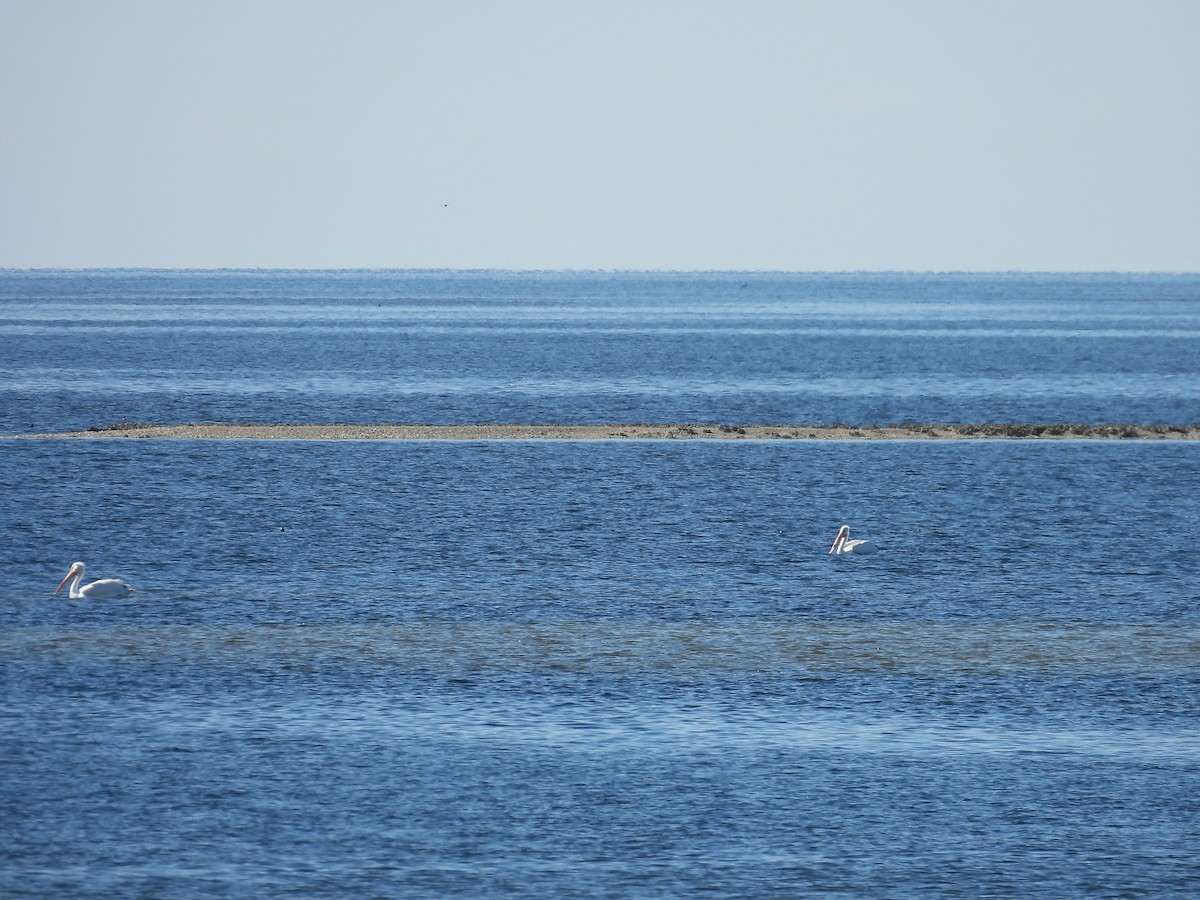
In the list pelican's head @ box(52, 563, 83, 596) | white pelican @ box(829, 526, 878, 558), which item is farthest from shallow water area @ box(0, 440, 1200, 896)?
pelican's head @ box(52, 563, 83, 596)

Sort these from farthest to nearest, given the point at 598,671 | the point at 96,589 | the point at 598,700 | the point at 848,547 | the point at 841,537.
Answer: the point at 841,537, the point at 848,547, the point at 96,589, the point at 598,671, the point at 598,700

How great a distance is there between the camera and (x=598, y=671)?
74.6 feet

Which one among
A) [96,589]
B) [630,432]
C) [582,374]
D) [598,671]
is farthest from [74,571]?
[582,374]

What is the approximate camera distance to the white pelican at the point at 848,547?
108 ft

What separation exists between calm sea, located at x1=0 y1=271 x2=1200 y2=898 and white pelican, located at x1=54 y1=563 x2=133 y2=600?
0.36m

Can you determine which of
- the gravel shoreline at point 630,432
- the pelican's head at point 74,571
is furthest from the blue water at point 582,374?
the pelican's head at point 74,571

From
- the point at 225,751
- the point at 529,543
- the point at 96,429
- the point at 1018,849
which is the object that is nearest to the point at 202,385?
the point at 96,429

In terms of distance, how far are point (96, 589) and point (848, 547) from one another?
1394 centimetres

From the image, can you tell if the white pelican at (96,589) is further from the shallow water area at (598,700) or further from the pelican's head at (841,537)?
the pelican's head at (841,537)

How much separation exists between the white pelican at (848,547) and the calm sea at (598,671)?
372 mm

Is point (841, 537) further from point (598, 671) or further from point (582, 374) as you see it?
point (582, 374)

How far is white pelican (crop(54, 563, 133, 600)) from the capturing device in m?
27.2

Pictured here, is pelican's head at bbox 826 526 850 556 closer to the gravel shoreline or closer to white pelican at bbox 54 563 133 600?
white pelican at bbox 54 563 133 600

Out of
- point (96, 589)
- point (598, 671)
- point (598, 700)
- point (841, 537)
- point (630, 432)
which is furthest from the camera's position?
point (630, 432)
